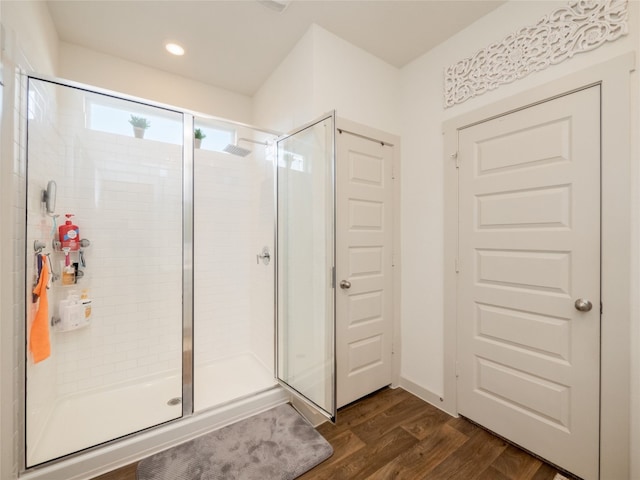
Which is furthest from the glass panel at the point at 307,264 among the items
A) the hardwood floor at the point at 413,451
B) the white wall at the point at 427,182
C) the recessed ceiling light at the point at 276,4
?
the white wall at the point at 427,182

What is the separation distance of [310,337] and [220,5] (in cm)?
239

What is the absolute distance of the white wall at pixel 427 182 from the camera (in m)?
1.86

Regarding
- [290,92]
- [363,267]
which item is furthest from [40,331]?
[290,92]

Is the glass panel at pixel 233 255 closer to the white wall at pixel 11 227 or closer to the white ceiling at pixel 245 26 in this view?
the white ceiling at pixel 245 26

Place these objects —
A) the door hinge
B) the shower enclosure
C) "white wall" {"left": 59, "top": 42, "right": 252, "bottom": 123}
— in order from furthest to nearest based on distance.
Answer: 1. "white wall" {"left": 59, "top": 42, "right": 252, "bottom": 123}
2. the door hinge
3. the shower enclosure

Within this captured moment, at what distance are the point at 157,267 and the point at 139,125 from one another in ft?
4.05

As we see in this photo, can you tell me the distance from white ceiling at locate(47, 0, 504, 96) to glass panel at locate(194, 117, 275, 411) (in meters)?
0.63

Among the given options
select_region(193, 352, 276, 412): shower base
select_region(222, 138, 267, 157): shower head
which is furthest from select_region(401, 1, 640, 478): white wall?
select_region(222, 138, 267, 157): shower head

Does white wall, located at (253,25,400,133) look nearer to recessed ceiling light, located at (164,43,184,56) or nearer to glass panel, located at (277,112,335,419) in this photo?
glass panel, located at (277,112,335,419)

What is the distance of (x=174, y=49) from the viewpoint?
225 cm

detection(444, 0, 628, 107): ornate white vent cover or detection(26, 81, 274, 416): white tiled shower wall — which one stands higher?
detection(444, 0, 628, 107): ornate white vent cover

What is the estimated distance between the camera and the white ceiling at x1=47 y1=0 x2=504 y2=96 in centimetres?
181

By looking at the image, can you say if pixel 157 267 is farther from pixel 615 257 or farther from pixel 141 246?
pixel 615 257

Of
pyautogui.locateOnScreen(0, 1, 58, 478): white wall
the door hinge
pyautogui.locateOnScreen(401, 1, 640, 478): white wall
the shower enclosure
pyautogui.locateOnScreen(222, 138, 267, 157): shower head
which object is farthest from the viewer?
pyautogui.locateOnScreen(222, 138, 267, 157): shower head
